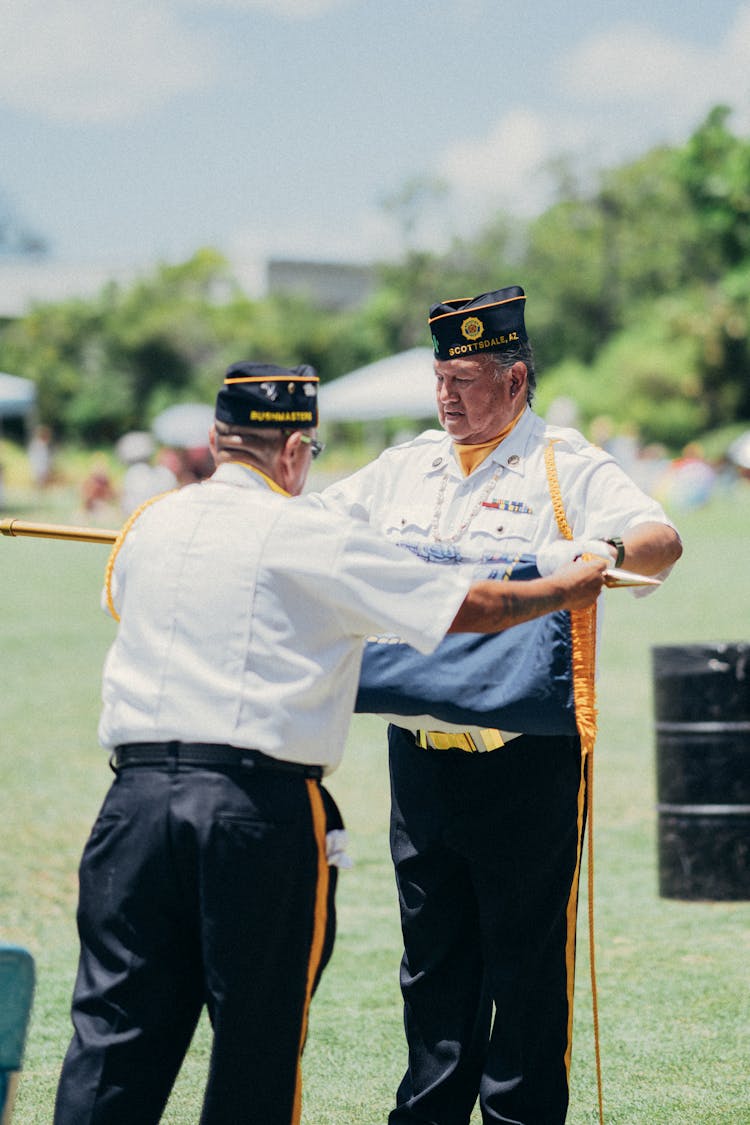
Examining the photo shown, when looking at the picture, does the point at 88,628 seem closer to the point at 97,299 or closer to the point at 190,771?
the point at 190,771

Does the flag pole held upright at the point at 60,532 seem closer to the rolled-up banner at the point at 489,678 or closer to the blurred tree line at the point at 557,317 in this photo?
the rolled-up banner at the point at 489,678

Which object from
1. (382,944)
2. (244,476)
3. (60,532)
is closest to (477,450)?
(244,476)

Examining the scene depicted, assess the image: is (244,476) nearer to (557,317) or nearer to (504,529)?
(504,529)

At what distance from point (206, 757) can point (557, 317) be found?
7537 cm

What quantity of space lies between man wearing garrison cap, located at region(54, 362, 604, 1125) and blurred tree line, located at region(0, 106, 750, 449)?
46.1m

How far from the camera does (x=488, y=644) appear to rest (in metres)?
3.88

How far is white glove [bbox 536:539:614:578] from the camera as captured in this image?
376cm

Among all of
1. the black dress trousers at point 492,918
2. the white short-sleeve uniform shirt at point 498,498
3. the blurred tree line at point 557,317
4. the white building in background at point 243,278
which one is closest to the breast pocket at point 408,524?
the white short-sleeve uniform shirt at point 498,498

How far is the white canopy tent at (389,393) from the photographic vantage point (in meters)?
33.8

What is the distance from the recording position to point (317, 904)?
3.31m

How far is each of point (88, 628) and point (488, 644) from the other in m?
14.5

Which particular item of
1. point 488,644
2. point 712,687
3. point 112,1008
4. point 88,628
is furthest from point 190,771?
point 88,628

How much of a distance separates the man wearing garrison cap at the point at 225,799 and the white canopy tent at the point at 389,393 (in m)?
29.8

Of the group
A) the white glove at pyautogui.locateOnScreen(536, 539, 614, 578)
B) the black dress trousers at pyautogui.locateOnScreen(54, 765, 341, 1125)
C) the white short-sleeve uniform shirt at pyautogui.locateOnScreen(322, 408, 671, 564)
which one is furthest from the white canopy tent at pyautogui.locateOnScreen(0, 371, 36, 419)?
the black dress trousers at pyautogui.locateOnScreen(54, 765, 341, 1125)
